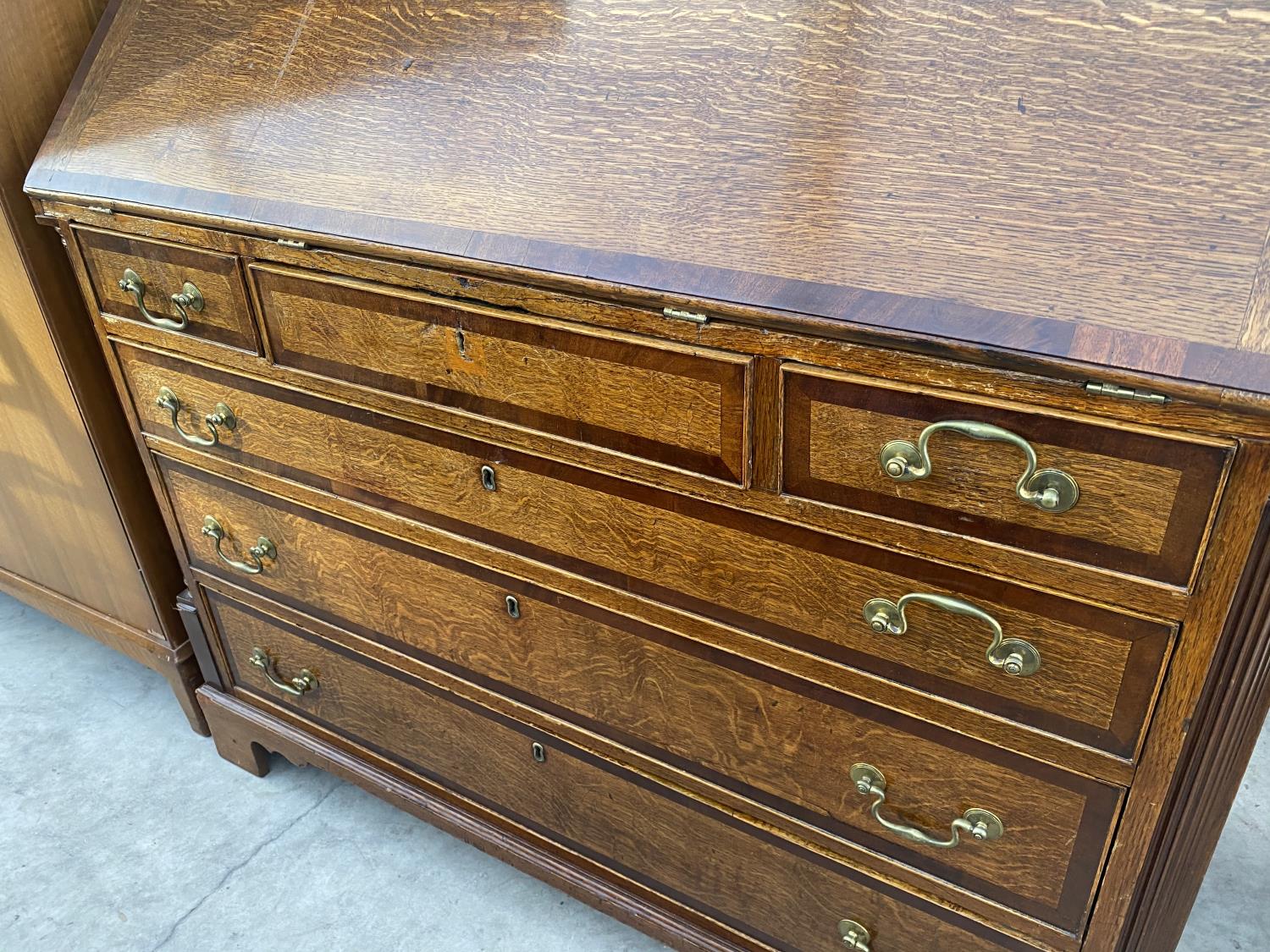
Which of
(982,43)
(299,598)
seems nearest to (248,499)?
(299,598)

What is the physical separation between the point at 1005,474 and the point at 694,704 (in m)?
0.53

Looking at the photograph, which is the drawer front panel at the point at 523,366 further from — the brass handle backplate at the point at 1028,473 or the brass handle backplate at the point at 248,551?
the brass handle backplate at the point at 248,551

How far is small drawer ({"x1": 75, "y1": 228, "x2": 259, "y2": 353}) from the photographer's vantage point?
1.33 metres

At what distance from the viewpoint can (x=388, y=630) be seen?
1507 mm

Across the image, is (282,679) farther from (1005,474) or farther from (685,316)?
(1005,474)

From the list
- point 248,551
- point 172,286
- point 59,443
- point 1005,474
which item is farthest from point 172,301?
point 1005,474

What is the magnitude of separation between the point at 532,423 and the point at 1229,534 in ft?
2.39

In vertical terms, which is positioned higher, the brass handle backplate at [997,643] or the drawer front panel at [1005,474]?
the drawer front panel at [1005,474]

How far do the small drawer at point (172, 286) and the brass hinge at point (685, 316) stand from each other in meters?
0.69

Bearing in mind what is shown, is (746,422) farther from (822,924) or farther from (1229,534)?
(822,924)

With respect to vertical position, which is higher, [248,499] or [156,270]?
[156,270]

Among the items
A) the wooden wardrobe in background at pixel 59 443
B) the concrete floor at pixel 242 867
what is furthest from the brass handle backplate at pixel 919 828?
the wooden wardrobe in background at pixel 59 443

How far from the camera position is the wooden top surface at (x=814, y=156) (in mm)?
798

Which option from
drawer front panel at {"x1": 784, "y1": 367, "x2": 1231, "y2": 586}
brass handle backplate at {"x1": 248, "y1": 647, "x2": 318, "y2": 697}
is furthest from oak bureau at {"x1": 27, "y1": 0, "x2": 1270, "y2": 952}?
brass handle backplate at {"x1": 248, "y1": 647, "x2": 318, "y2": 697}
